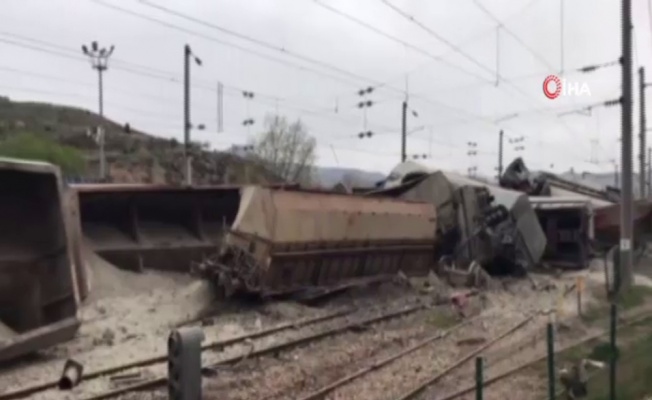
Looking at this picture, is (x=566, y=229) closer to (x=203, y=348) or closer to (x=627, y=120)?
(x=627, y=120)

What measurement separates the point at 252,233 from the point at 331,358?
17.4 feet

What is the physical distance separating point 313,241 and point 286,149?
63936mm

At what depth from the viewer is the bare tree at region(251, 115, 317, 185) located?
82000mm

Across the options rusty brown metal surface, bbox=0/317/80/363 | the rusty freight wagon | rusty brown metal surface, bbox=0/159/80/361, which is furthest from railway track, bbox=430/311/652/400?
the rusty freight wagon

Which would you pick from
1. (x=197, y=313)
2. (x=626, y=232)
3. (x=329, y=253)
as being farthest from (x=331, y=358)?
(x=626, y=232)

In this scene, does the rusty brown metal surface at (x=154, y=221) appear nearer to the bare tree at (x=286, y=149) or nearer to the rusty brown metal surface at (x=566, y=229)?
the rusty brown metal surface at (x=566, y=229)

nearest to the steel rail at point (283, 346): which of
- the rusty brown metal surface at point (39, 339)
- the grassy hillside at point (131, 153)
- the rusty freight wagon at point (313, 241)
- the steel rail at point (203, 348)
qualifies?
the steel rail at point (203, 348)

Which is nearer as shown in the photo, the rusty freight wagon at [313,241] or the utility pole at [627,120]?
the rusty freight wagon at [313,241]

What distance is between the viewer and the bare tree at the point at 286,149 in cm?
8200

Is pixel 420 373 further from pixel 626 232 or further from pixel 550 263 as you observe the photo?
pixel 550 263

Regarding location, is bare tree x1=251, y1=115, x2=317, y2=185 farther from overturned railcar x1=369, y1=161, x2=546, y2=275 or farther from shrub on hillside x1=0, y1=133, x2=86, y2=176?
overturned railcar x1=369, y1=161, x2=546, y2=275

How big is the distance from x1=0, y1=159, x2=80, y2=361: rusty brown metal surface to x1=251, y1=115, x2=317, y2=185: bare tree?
65.7 meters

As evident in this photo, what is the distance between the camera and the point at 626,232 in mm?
25953

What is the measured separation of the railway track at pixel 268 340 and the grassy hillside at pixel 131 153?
31915 millimetres
